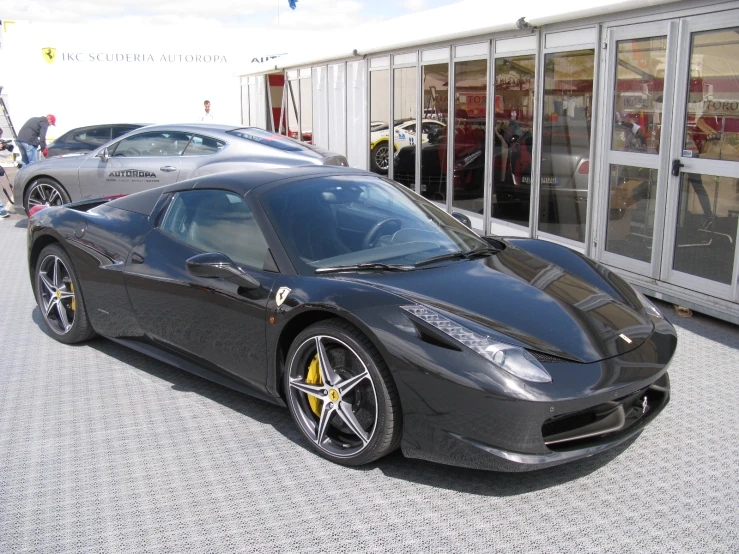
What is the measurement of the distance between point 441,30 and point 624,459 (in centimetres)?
720

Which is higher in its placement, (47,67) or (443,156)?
(47,67)

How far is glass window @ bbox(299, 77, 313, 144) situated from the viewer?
15.8 m

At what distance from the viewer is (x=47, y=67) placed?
29.0 meters

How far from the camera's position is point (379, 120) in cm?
1206

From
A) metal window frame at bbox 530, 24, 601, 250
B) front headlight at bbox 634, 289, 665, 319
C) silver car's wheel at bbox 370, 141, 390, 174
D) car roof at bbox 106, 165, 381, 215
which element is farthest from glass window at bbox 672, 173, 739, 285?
silver car's wheel at bbox 370, 141, 390, 174

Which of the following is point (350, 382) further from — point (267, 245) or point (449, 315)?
point (267, 245)

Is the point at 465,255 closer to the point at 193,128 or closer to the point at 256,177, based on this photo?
the point at 256,177

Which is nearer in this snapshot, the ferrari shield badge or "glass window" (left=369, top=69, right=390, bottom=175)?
the ferrari shield badge

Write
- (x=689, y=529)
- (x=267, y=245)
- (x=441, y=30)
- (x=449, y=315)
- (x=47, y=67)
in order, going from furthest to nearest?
(x=47, y=67)
(x=441, y=30)
(x=267, y=245)
(x=449, y=315)
(x=689, y=529)

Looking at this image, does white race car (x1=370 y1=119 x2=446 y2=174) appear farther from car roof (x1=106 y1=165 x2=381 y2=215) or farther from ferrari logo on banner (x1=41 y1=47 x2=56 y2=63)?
ferrari logo on banner (x1=41 y1=47 x2=56 y2=63)

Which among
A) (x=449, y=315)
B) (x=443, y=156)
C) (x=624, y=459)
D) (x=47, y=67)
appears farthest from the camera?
(x=47, y=67)

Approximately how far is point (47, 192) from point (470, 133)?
19.6ft

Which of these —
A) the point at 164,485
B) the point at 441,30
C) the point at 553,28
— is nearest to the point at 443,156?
the point at 441,30

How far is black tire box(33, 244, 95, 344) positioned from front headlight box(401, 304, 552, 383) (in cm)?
290
